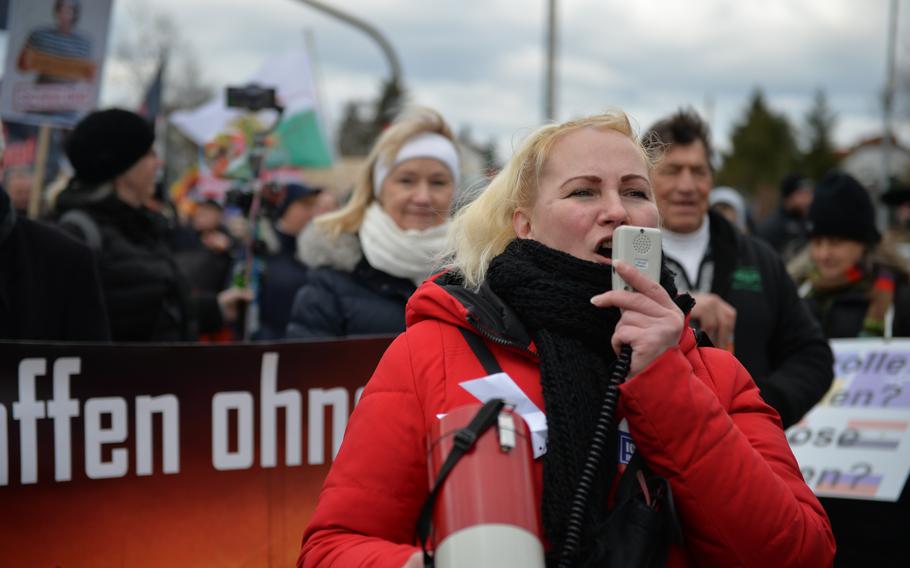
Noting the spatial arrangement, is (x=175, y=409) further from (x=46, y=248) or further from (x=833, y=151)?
(x=833, y=151)

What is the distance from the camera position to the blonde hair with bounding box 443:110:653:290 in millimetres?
2084

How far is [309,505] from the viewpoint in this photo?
10.9 ft

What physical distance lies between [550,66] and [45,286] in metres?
13.6

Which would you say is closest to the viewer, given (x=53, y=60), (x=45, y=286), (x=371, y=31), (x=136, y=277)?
(x=45, y=286)

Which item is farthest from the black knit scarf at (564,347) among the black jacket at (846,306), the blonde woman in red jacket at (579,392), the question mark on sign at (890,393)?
the black jacket at (846,306)

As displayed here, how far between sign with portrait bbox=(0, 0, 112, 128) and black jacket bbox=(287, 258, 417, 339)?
3428mm

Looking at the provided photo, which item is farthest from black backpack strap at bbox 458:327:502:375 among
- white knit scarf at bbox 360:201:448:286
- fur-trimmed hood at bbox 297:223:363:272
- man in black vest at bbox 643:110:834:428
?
fur-trimmed hood at bbox 297:223:363:272

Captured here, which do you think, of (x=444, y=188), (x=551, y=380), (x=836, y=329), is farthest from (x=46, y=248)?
(x=836, y=329)

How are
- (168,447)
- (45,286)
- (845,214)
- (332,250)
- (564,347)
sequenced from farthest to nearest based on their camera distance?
1. (845,214)
2. (332,250)
3. (45,286)
4. (168,447)
5. (564,347)

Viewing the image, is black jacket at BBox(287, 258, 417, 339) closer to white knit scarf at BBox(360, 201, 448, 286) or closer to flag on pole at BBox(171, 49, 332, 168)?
white knit scarf at BBox(360, 201, 448, 286)

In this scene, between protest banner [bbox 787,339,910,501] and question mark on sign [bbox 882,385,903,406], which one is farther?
question mark on sign [bbox 882,385,903,406]

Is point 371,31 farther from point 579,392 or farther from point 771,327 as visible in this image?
point 579,392

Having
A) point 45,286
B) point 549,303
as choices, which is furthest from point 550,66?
point 549,303

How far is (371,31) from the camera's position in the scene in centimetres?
1229
